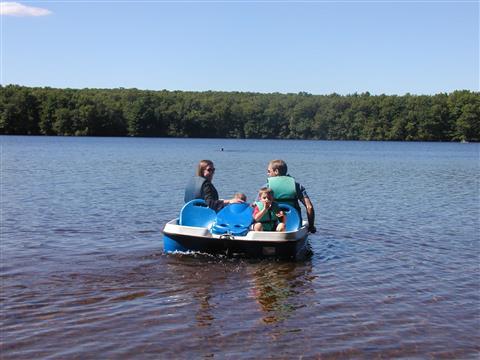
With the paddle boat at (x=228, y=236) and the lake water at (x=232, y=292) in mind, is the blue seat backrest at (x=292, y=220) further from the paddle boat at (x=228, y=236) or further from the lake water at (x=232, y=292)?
the lake water at (x=232, y=292)

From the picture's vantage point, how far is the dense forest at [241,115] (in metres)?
105

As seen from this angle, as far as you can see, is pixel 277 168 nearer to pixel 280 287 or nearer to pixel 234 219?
pixel 234 219

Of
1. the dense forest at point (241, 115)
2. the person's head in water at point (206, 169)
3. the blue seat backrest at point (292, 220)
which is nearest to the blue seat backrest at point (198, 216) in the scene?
the person's head in water at point (206, 169)

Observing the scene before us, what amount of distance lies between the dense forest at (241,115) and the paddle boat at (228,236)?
97205 millimetres

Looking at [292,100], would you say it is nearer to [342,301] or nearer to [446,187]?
[446,187]

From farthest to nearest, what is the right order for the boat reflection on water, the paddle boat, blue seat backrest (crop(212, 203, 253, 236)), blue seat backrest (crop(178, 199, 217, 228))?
blue seat backrest (crop(178, 199, 217, 228)) < blue seat backrest (crop(212, 203, 253, 236)) < the paddle boat < the boat reflection on water

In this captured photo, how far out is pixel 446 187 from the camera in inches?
1030

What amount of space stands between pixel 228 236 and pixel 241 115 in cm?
11536

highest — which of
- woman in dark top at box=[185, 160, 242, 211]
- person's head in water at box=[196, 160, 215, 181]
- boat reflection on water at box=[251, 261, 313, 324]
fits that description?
person's head in water at box=[196, 160, 215, 181]

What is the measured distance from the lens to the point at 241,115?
408 ft

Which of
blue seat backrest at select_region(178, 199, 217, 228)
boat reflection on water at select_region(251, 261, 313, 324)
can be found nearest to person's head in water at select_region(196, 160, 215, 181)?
blue seat backrest at select_region(178, 199, 217, 228)

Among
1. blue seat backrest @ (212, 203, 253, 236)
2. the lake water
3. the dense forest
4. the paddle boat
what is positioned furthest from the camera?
the dense forest

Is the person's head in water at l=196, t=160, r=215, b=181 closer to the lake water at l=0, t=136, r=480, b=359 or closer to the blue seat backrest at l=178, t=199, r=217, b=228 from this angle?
the blue seat backrest at l=178, t=199, r=217, b=228

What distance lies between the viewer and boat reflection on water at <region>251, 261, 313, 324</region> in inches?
296
